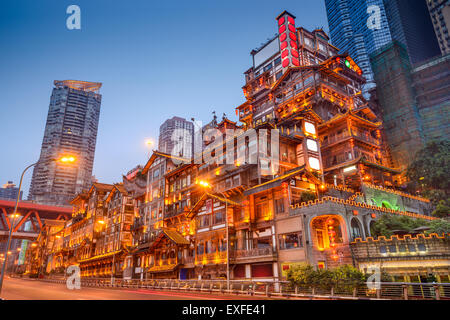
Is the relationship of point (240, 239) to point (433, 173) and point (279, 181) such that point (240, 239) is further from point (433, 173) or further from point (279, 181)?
point (433, 173)

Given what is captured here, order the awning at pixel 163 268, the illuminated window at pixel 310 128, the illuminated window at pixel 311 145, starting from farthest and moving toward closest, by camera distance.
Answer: the illuminated window at pixel 310 128, the illuminated window at pixel 311 145, the awning at pixel 163 268

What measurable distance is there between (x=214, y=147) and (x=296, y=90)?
86.6 feet

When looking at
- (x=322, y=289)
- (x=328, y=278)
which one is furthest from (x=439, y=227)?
(x=322, y=289)

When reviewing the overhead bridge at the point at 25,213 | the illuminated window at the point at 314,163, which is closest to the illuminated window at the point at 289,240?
the illuminated window at the point at 314,163

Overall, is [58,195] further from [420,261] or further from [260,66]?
[420,261]

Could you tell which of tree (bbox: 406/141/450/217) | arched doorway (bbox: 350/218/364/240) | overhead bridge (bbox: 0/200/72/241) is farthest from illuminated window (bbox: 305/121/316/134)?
overhead bridge (bbox: 0/200/72/241)

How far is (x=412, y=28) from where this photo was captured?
116m

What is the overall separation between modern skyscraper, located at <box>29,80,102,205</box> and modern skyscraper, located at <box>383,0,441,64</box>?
543 feet

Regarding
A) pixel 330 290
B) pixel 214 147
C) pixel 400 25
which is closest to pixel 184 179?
pixel 214 147

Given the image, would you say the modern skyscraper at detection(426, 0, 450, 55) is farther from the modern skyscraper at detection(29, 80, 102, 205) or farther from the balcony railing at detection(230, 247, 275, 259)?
the modern skyscraper at detection(29, 80, 102, 205)

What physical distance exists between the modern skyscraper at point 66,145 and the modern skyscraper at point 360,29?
5853 inches

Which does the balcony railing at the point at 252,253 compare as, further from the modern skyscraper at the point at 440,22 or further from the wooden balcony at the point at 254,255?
the modern skyscraper at the point at 440,22

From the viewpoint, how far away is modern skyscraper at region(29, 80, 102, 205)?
557 feet

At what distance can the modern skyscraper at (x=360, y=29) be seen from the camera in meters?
118
